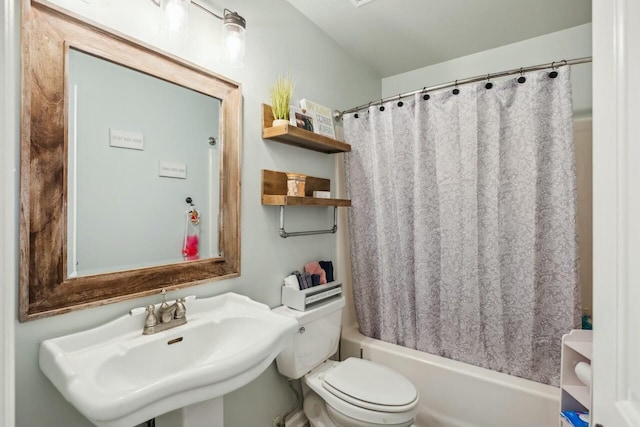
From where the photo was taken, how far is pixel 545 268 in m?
1.50

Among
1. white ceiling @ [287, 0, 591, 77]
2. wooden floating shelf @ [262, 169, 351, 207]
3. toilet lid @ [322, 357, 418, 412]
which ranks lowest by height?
toilet lid @ [322, 357, 418, 412]

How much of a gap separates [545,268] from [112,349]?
1.83 metres

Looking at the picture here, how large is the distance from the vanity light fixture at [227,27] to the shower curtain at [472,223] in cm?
93

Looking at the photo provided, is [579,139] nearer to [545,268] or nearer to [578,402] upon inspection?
[545,268]

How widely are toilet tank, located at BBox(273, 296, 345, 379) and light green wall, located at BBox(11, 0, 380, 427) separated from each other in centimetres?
15

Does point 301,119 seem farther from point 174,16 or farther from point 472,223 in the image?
point 472,223

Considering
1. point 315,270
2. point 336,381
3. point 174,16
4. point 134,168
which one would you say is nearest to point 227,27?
point 174,16

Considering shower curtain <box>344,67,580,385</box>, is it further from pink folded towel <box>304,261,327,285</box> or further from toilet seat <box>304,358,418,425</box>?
toilet seat <box>304,358,418,425</box>

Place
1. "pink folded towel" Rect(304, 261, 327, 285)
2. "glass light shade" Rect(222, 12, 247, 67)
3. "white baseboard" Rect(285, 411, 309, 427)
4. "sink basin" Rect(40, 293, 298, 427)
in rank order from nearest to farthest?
"sink basin" Rect(40, 293, 298, 427) → "glass light shade" Rect(222, 12, 247, 67) → "white baseboard" Rect(285, 411, 309, 427) → "pink folded towel" Rect(304, 261, 327, 285)

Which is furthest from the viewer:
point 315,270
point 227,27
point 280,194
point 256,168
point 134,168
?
point 315,270

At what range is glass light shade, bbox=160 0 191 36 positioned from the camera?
3.58 feet

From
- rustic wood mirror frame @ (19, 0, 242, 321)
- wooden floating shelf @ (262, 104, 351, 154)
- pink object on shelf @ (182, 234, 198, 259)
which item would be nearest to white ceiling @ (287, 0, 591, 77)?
wooden floating shelf @ (262, 104, 351, 154)

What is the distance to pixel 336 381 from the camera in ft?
4.84

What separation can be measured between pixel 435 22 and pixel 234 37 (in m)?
1.26
